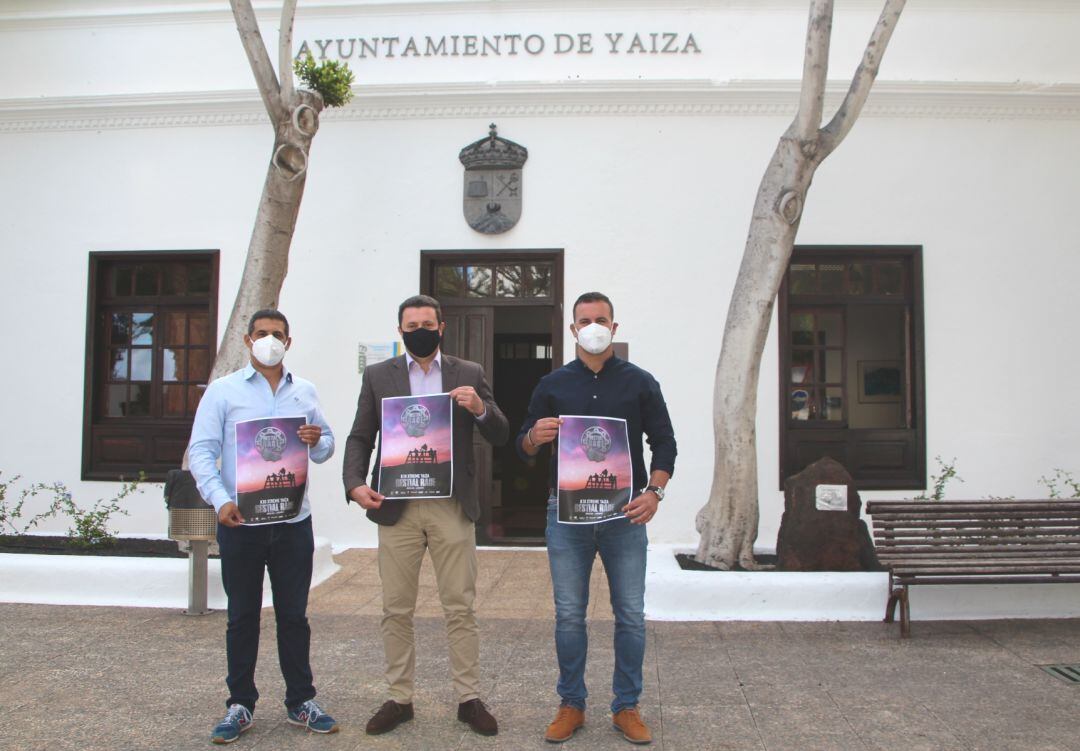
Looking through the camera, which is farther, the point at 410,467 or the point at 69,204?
the point at 69,204

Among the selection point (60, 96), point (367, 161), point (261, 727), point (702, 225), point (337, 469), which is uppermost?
point (60, 96)

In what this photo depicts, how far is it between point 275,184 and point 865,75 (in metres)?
4.65

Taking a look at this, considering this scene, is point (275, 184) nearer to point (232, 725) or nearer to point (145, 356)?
point (145, 356)

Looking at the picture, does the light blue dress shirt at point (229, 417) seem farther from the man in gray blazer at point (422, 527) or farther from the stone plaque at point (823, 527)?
the stone plaque at point (823, 527)

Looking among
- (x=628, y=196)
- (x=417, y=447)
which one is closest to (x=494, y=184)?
(x=628, y=196)

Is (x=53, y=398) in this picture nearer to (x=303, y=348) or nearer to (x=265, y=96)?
(x=303, y=348)

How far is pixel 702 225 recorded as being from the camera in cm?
848

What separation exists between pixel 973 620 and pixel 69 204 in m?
9.12

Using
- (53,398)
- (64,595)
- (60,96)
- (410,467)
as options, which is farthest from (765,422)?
(60,96)

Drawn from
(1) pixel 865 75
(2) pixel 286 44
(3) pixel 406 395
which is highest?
(2) pixel 286 44

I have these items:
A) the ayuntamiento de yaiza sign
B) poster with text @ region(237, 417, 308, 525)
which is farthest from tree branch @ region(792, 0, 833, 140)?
poster with text @ region(237, 417, 308, 525)

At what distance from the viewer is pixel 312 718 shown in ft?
13.2

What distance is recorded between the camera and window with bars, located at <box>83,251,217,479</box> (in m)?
8.99

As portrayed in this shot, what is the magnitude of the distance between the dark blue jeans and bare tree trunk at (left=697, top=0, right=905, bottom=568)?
349cm
